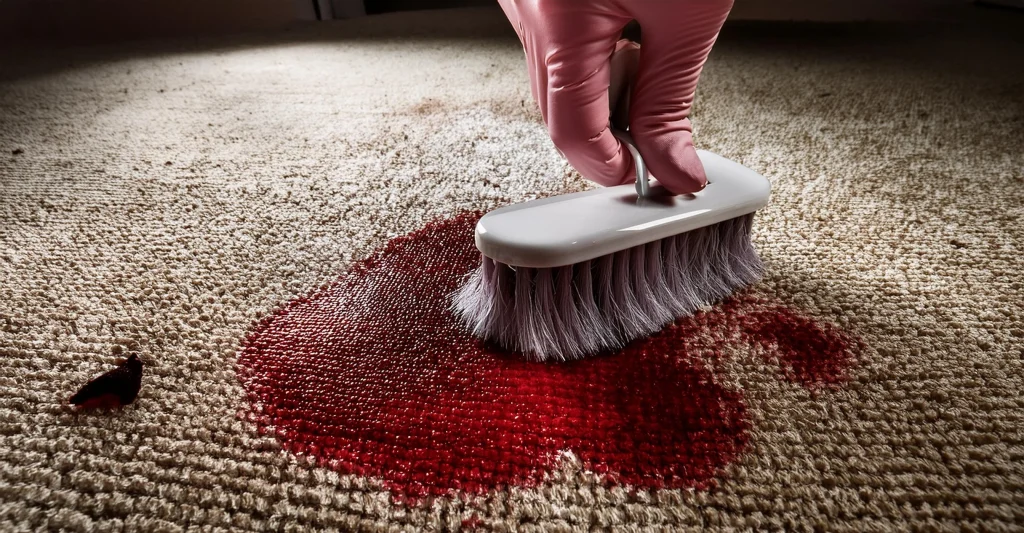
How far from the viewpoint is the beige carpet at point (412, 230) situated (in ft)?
1.21

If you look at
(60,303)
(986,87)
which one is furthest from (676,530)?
(986,87)

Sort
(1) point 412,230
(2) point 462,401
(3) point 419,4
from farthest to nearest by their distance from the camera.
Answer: (3) point 419,4, (1) point 412,230, (2) point 462,401

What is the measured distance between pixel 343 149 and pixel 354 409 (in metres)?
0.58

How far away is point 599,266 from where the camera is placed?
52 centimetres

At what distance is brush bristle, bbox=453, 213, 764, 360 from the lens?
0.50 metres

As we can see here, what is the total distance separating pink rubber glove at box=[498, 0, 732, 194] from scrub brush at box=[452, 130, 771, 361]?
0.02m

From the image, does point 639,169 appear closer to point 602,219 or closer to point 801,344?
point 602,219

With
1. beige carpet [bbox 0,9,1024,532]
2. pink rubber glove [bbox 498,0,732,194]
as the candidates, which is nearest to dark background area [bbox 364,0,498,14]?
beige carpet [bbox 0,9,1024,532]

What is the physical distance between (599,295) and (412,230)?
0.27 metres

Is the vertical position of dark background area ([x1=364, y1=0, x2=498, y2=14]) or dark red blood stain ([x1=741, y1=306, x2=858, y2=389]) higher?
dark red blood stain ([x1=741, y1=306, x2=858, y2=389])

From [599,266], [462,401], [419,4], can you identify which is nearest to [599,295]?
[599,266]

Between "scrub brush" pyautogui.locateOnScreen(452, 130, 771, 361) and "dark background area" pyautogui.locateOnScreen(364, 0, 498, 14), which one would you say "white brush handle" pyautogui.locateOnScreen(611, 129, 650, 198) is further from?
"dark background area" pyautogui.locateOnScreen(364, 0, 498, 14)

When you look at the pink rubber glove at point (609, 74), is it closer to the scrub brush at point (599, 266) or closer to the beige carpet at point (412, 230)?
the scrub brush at point (599, 266)

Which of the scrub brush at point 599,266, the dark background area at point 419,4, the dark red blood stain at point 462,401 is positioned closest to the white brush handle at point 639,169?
the scrub brush at point 599,266
